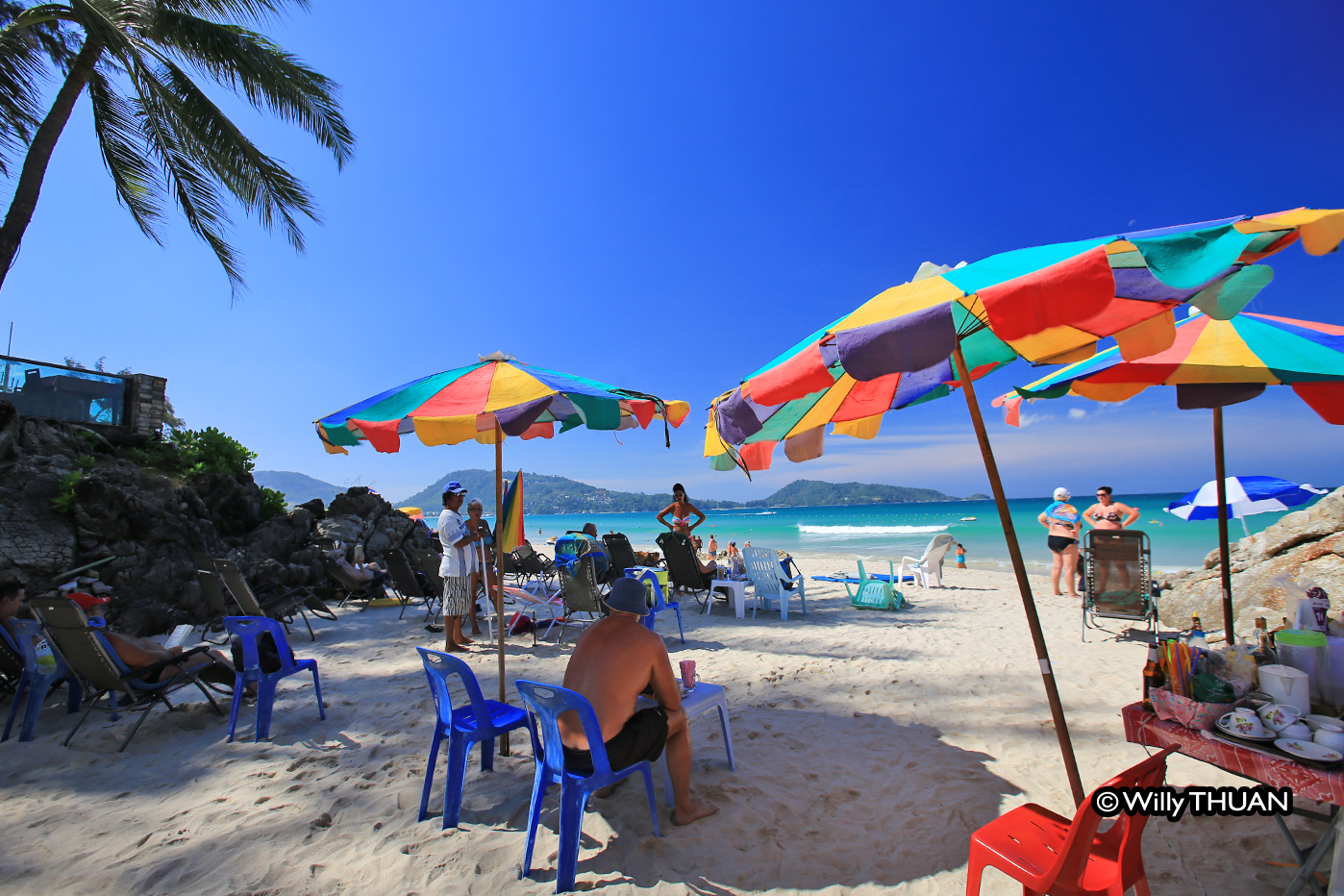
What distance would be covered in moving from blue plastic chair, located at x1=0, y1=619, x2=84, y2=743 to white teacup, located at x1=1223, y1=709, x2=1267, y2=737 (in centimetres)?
652

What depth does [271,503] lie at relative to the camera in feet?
35.6

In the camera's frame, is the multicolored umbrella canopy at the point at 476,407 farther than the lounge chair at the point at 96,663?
No

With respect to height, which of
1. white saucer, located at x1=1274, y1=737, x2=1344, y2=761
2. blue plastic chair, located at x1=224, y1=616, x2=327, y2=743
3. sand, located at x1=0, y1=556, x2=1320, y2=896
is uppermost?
white saucer, located at x1=1274, y1=737, x2=1344, y2=761

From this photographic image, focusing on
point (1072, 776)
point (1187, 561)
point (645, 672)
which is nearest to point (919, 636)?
point (1072, 776)

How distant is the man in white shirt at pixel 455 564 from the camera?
5.79 meters

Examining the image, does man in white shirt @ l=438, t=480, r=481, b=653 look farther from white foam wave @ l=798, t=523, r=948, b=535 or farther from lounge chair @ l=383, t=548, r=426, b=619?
white foam wave @ l=798, t=523, r=948, b=535

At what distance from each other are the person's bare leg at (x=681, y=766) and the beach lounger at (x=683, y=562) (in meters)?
5.11

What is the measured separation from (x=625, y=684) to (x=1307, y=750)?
2.33 metres

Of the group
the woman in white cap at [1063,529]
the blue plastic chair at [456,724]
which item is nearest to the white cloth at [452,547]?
the blue plastic chair at [456,724]

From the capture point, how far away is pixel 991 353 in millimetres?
3254

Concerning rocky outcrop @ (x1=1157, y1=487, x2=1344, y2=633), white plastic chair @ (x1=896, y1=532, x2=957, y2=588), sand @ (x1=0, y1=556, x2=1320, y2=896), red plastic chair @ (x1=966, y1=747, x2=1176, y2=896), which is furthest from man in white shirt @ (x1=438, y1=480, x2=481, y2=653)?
white plastic chair @ (x1=896, y1=532, x2=957, y2=588)

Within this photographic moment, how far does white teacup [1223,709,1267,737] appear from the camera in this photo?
6.18 feet

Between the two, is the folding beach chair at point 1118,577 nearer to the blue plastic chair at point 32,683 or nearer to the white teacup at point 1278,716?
the white teacup at point 1278,716

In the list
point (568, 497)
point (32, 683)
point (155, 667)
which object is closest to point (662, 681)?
point (155, 667)
